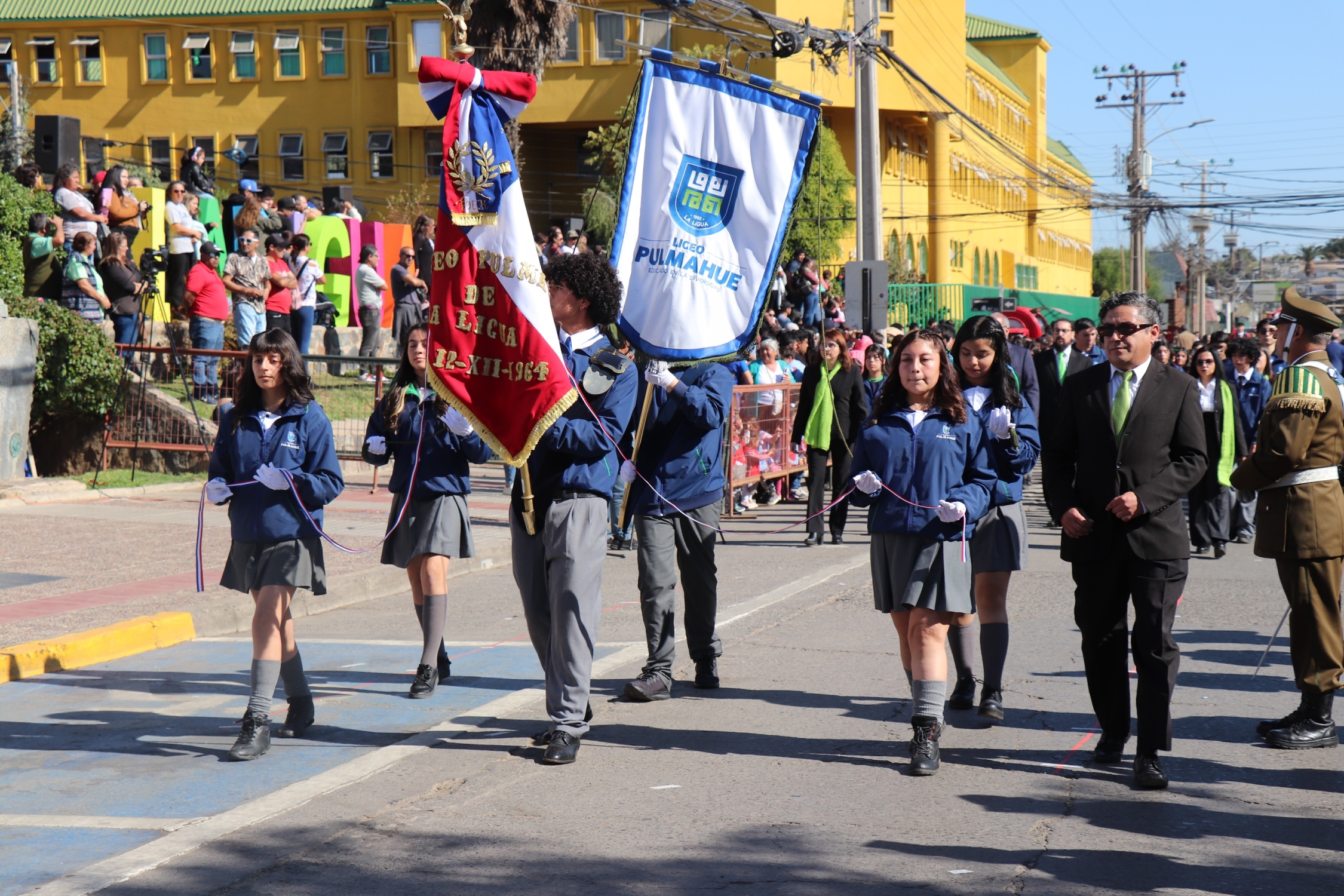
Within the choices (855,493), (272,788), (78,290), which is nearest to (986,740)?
(855,493)

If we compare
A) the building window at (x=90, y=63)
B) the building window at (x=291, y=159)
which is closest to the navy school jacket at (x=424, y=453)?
the building window at (x=291, y=159)

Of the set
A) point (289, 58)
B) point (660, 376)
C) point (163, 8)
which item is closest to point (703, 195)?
point (660, 376)

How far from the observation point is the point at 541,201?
45.2 m

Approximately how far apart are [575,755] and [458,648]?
9.00 feet

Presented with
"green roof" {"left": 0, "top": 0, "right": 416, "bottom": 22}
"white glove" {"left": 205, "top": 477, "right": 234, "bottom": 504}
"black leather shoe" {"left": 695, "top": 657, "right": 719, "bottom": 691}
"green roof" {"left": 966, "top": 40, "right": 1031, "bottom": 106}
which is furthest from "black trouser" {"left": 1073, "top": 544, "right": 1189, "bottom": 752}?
"green roof" {"left": 966, "top": 40, "right": 1031, "bottom": 106}

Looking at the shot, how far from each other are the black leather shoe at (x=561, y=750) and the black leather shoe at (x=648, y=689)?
117 cm

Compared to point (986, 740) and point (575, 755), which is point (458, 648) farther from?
point (986, 740)

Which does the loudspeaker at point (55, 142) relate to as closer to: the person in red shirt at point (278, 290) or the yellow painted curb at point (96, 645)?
the person in red shirt at point (278, 290)

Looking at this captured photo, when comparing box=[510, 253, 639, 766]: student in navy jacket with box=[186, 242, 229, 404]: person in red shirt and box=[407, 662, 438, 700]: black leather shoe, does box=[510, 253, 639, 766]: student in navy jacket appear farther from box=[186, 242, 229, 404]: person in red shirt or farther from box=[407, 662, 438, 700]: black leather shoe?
box=[186, 242, 229, 404]: person in red shirt

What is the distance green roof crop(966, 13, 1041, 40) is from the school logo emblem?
70905mm

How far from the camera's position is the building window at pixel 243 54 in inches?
1826

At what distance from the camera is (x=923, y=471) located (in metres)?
5.93

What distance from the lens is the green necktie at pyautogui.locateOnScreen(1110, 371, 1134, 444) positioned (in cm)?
565

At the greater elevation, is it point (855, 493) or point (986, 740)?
point (855, 493)
